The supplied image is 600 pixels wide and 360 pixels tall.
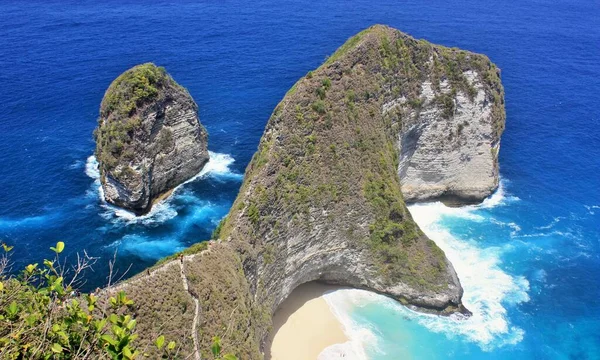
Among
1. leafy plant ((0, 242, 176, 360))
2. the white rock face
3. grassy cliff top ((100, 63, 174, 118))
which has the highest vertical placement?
leafy plant ((0, 242, 176, 360))

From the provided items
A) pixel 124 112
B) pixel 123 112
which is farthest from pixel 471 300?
pixel 123 112

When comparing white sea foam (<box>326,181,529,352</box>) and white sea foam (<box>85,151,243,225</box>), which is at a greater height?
white sea foam (<box>85,151,243,225</box>)

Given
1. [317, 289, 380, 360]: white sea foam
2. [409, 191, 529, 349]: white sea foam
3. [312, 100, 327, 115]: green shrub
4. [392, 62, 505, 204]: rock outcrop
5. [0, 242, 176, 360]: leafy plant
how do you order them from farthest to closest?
[392, 62, 505, 204]: rock outcrop, [312, 100, 327, 115]: green shrub, [409, 191, 529, 349]: white sea foam, [317, 289, 380, 360]: white sea foam, [0, 242, 176, 360]: leafy plant

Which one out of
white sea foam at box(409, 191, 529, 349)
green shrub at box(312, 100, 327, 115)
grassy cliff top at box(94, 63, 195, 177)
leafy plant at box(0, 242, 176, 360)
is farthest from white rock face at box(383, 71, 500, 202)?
leafy plant at box(0, 242, 176, 360)

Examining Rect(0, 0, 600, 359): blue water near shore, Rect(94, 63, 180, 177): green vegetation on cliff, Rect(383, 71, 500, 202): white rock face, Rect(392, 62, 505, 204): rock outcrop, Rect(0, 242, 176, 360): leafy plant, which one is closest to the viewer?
Rect(0, 242, 176, 360): leafy plant

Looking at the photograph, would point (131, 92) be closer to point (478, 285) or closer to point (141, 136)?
point (141, 136)

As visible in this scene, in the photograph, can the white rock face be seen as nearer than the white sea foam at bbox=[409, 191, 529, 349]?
No

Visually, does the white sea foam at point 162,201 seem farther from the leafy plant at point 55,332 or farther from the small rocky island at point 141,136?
the leafy plant at point 55,332

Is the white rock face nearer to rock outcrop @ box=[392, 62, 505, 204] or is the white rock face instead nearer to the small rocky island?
rock outcrop @ box=[392, 62, 505, 204]
